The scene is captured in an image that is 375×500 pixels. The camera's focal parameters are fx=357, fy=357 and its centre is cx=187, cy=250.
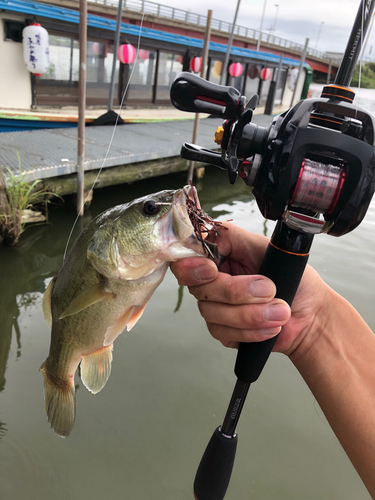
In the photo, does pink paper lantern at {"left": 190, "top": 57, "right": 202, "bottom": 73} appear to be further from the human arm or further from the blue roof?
the human arm

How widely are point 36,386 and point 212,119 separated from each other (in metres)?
12.9

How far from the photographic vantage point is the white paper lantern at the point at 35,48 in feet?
27.8

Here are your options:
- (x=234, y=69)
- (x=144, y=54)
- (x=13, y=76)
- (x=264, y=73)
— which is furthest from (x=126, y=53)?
(x=264, y=73)

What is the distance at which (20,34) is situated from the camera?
8.97 m

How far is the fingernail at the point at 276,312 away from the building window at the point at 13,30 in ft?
34.5

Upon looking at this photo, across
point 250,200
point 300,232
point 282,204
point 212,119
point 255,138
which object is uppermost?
point 255,138

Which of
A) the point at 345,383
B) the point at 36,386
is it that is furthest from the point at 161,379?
the point at 345,383

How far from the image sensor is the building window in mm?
8766

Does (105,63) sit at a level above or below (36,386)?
above

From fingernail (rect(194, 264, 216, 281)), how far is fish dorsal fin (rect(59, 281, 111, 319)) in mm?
383

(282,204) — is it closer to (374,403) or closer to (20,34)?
(374,403)

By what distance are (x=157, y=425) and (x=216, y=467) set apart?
164 centimetres

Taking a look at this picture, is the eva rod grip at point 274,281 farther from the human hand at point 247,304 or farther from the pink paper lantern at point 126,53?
the pink paper lantern at point 126,53

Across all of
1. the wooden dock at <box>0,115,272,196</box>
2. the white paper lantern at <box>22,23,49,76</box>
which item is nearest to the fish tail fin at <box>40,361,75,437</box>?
the wooden dock at <box>0,115,272,196</box>
